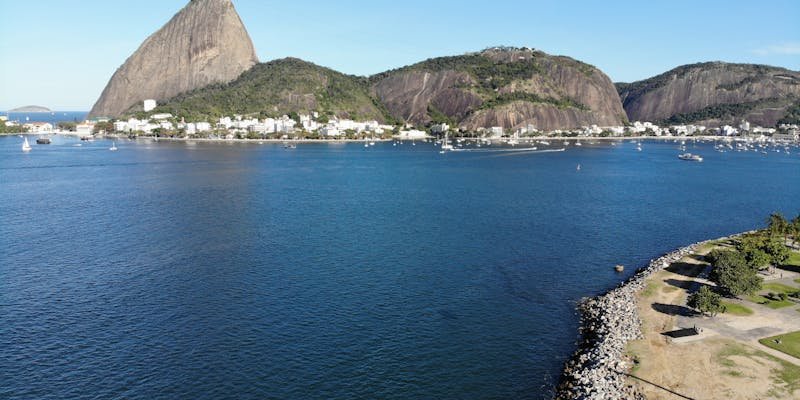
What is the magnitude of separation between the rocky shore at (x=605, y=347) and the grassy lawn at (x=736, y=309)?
4.65m

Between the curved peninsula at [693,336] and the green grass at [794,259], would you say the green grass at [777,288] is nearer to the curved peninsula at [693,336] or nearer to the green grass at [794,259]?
the curved peninsula at [693,336]

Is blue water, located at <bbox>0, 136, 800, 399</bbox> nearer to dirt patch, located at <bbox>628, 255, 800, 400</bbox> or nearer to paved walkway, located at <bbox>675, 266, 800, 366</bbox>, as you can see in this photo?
dirt patch, located at <bbox>628, 255, 800, 400</bbox>

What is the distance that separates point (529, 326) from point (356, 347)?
978cm

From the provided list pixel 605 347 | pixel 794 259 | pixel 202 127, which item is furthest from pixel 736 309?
pixel 202 127

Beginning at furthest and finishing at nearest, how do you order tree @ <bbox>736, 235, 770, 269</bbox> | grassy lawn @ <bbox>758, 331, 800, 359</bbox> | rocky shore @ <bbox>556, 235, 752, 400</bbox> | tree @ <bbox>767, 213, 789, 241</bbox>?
1. tree @ <bbox>767, 213, 789, 241</bbox>
2. tree @ <bbox>736, 235, 770, 269</bbox>
3. grassy lawn @ <bbox>758, 331, 800, 359</bbox>
4. rocky shore @ <bbox>556, 235, 752, 400</bbox>

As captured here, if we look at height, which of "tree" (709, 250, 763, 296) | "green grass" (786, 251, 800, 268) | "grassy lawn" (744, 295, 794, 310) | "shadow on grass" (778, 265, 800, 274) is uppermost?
"tree" (709, 250, 763, 296)

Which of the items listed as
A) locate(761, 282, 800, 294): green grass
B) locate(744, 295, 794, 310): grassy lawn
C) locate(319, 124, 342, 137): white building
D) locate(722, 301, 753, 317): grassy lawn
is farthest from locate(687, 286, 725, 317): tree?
locate(319, 124, 342, 137): white building

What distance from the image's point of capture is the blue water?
24.8 metres

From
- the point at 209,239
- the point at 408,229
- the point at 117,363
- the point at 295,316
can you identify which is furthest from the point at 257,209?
the point at 117,363

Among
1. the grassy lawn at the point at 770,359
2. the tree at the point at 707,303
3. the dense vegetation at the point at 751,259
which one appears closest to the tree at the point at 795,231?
the dense vegetation at the point at 751,259

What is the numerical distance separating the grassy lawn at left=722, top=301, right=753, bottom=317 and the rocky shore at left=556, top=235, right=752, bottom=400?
4653 mm

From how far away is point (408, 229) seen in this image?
52.6m

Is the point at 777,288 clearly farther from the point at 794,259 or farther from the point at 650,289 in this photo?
the point at 794,259

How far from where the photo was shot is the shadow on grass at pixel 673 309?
29.9m
